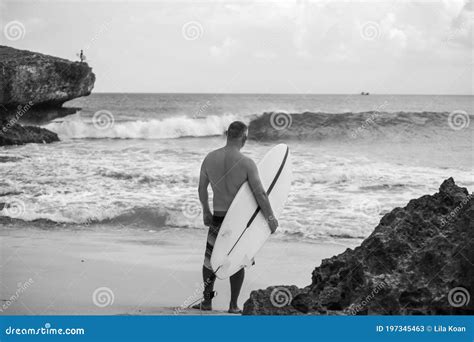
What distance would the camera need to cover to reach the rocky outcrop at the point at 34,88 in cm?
1530

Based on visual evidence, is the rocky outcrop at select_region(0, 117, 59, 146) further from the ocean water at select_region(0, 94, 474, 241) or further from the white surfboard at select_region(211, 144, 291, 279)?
the white surfboard at select_region(211, 144, 291, 279)

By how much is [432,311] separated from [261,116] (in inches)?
831

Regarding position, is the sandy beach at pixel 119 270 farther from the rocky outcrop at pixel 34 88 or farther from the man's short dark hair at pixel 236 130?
the rocky outcrop at pixel 34 88

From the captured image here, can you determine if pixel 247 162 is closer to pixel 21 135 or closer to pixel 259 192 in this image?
pixel 259 192

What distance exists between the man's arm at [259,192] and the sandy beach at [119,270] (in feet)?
2.06

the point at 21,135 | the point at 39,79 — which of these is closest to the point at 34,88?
the point at 39,79

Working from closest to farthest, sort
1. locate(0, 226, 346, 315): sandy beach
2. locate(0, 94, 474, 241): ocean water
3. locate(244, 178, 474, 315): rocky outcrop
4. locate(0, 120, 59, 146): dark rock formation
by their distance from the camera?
locate(244, 178, 474, 315): rocky outcrop
locate(0, 226, 346, 315): sandy beach
locate(0, 94, 474, 241): ocean water
locate(0, 120, 59, 146): dark rock formation

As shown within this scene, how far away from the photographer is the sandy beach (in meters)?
4.32

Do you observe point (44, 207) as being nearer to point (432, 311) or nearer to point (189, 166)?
point (189, 166)

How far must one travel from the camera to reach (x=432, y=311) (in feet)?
9.91

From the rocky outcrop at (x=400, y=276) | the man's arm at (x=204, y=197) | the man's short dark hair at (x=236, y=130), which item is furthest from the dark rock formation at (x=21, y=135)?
the rocky outcrop at (x=400, y=276)

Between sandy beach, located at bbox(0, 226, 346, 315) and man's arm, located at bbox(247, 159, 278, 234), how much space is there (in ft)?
2.06

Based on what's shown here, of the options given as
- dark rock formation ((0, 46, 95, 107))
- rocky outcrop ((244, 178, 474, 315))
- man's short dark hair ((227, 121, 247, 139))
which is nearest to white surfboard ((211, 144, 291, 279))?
man's short dark hair ((227, 121, 247, 139))

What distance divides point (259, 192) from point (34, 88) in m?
14.3
